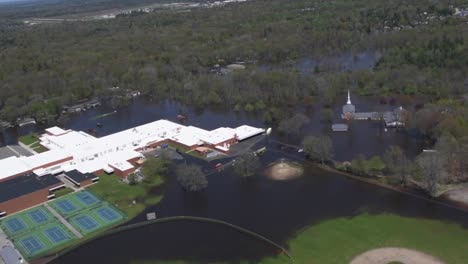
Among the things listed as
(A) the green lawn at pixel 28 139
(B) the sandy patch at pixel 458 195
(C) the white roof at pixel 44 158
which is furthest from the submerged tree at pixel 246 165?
(A) the green lawn at pixel 28 139

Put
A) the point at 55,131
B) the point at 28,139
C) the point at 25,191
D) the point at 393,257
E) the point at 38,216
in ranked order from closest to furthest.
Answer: the point at 393,257 → the point at 38,216 → the point at 25,191 → the point at 55,131 → the point at 28,139

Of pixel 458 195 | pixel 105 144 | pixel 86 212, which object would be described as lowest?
pixel 86 212

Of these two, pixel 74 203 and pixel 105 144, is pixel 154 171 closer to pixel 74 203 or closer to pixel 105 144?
pixel 74 203

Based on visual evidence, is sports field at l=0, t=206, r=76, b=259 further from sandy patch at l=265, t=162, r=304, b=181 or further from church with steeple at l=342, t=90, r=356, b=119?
church with steeple at l=342, t=90, r=356, b=119

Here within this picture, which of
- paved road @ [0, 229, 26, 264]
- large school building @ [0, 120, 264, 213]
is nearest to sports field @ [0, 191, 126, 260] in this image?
paved road @ [0, 229, 26, 264]

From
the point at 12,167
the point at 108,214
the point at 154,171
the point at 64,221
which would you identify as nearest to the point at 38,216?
the point at 64,221

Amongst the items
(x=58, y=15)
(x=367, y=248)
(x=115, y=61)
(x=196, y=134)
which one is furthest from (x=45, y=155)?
(x=58, y=15)

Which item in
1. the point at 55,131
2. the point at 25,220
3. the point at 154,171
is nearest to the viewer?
the point at 25,220
